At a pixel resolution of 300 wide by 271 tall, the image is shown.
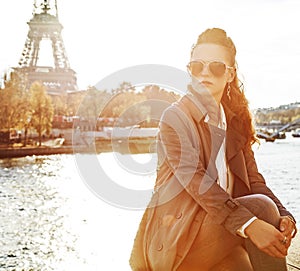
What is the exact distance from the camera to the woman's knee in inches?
54.6

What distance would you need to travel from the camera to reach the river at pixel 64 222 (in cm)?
494

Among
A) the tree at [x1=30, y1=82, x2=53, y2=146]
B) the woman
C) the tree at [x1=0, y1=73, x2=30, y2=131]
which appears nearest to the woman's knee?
the woman

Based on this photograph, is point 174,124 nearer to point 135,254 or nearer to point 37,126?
point 135,254

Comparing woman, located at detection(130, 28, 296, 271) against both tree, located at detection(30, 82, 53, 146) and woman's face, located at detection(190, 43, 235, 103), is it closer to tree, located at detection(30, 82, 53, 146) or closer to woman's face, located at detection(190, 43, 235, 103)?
woman's face, located at detection(190, 43, 235, 103)

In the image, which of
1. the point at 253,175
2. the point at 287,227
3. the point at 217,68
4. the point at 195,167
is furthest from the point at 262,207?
the point at 217,68

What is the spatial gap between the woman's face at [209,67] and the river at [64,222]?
15.3 inches

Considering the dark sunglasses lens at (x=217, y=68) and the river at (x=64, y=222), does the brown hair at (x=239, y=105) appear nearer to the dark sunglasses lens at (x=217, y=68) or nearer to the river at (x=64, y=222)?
the dark sunglasses lens at (x=217, y=68)

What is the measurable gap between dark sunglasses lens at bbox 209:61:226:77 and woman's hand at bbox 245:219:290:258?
49cm

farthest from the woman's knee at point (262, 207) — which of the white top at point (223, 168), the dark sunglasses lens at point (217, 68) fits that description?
the dark sunglasses lens at point (217, 68)

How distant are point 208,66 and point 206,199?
44 centimetres

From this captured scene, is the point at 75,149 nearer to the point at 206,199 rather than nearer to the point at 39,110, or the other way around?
the point at 39,110

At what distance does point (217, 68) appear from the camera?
5.15ft

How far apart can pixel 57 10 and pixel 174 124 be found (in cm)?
4987

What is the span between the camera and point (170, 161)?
4.62 feet
